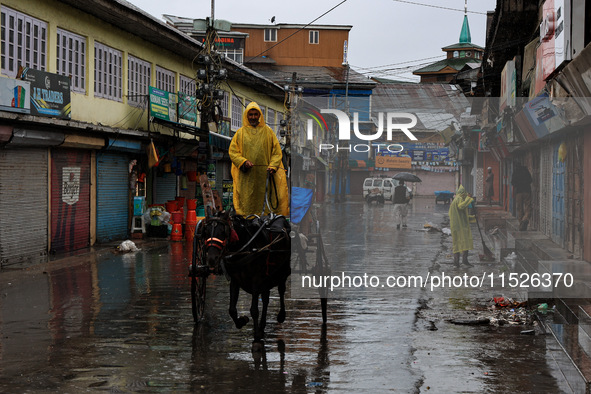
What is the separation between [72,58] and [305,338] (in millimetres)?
13386

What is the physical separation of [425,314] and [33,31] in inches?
476

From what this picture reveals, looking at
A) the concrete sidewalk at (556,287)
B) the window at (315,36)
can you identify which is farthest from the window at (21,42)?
the window at (315,36)

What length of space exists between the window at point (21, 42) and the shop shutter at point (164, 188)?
8939 mm

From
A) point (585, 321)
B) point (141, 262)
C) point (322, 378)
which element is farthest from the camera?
point (141, 262)

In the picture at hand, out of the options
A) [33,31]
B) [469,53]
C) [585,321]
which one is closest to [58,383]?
[585,321]

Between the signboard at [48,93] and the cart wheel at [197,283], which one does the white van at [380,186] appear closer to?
the cart wheel at [197,283]

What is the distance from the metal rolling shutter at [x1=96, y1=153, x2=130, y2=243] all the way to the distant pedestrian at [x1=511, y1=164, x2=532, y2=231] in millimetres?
12572

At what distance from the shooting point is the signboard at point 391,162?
9.09 metres

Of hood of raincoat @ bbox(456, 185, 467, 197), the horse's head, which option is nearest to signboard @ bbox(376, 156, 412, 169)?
hood of raincoat @ bbox(456, 185, 467, 197)

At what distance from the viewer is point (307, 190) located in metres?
10.0

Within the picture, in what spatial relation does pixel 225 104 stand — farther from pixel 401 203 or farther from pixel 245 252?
pixel 245 252

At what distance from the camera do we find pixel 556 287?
9422 millimetres

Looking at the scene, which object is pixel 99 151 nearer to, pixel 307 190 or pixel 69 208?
pixel 69 208

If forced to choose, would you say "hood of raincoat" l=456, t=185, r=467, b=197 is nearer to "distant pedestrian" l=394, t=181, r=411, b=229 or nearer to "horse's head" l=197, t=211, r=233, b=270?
"distant pedestrian" l=394, t=181, r=411, b=229
